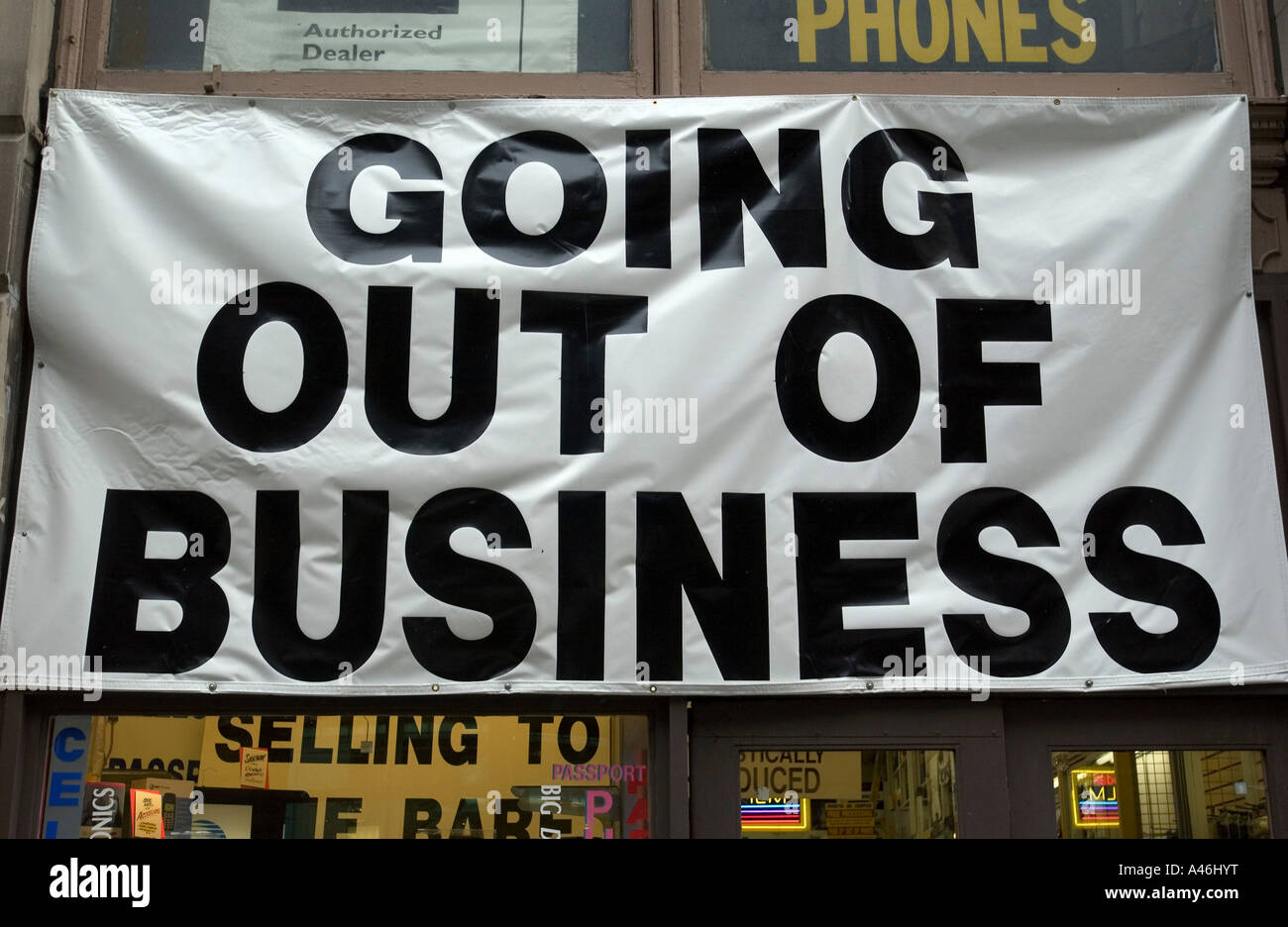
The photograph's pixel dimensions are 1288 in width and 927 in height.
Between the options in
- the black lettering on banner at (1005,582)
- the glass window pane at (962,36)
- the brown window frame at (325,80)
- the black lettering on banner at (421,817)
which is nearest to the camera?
the black lettering on banner at (421,817)

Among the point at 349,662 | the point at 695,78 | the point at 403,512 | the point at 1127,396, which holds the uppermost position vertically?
the point at 695,78

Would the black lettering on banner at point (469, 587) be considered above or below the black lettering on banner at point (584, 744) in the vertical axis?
above

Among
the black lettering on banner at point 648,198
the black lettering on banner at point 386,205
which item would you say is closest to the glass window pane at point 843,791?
the black lettering on banner at point 648,198

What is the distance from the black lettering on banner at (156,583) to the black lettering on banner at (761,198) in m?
2.12

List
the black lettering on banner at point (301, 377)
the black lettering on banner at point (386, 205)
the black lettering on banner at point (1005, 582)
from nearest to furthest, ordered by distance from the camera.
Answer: the black lettering on banner at point (1005, 582) → the black lettering on banner at point (301, 377) → the black lettering on banner at point (386, 205)

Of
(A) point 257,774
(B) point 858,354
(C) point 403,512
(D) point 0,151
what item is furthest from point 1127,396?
(D) point 0,151

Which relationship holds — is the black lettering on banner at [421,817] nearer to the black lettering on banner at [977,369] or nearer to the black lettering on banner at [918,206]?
the black lettering on banner at [977,369]

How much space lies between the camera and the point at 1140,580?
516 centimetres

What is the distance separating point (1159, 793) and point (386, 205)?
361cm

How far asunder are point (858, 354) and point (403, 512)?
5.88 ft

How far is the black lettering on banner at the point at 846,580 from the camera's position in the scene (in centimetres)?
505

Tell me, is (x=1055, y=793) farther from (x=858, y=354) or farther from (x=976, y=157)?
(x=976, y=157)

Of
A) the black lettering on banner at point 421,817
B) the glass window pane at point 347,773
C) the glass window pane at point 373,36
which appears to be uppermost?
the glass window pane at point 373,36

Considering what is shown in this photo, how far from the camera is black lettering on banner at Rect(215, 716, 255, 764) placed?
5047 millimetres
